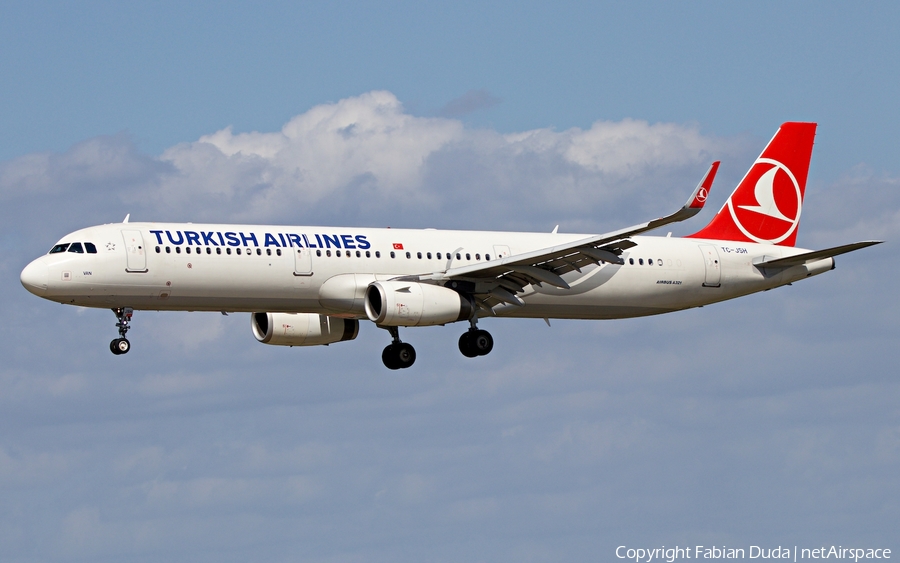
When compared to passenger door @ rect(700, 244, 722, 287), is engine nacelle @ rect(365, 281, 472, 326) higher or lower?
lower

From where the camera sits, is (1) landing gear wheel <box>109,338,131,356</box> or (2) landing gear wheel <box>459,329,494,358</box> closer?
(1) landing gear wheel <box>109,338,131,356</box>

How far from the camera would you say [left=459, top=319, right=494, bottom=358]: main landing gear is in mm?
54906

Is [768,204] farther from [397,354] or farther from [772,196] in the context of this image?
[397,354]

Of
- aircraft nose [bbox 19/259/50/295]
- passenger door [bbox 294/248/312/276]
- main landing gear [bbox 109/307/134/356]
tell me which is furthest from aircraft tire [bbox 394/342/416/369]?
aircraft nose [bbox 19/259/50/295]

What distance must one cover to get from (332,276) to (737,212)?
18621mm

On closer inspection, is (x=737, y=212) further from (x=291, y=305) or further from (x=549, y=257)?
(x=291, y=305)

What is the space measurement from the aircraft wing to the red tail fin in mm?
8616

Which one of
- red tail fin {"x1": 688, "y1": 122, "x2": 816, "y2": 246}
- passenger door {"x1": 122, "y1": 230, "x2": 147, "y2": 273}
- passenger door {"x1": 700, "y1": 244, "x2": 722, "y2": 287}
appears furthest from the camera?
red tail fin {"x1": 688, "y1": 122, "x2": 816, "y2": 246}

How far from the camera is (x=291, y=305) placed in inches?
2034

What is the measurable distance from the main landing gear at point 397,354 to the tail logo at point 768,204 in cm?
1488

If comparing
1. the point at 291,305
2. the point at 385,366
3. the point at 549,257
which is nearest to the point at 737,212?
the point at 549,257

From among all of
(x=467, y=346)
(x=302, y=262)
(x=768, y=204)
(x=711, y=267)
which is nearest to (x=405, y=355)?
(x=467, y=346)

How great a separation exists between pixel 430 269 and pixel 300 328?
6.52 m

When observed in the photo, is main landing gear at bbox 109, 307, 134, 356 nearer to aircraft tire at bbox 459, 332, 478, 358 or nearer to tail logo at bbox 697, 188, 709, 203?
aircraft tire at bbox 459, 332, 478, 358
